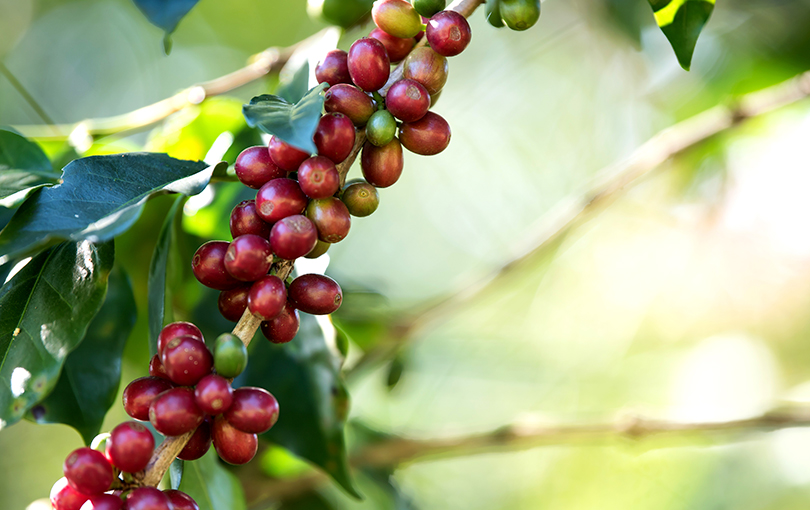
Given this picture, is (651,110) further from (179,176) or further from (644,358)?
(179,176)

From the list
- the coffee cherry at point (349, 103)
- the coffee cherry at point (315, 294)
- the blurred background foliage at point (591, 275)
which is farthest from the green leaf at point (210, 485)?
the blurred background foliage at point (591, 275)

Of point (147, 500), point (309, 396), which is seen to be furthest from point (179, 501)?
point (309, 396)

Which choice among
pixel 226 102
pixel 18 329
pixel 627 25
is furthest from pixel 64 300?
pixel 627 25

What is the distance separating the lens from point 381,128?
34 cm

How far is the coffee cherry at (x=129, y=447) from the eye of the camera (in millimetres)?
284

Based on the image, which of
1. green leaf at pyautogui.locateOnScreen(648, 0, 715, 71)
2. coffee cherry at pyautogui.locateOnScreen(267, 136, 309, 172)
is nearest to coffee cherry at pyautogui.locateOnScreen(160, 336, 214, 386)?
coffee cherry at pyautogui.locateOnScreen(267, 136, 309, 172)

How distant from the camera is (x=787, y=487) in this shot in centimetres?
143

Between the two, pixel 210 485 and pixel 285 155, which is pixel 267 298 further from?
pixel 210 485

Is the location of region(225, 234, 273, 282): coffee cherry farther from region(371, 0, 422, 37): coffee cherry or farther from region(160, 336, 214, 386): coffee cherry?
region(371, 0, 422, 37): coffee cherry

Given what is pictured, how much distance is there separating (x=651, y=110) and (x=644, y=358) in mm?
784

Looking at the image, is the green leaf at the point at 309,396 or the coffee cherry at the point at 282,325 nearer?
the coffee cherry at the point at 282,325

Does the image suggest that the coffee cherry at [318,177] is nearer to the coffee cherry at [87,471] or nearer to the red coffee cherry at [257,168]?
the red coffee cherry at [257,168]

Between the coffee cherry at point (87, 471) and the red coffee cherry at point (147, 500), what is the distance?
2 cm

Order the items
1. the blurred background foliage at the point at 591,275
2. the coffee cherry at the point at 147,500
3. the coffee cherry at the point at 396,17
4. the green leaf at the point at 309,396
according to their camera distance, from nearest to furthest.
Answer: the coffee cherry at the point at 147,500 → the coffee cherry at the point at 396,17 → the green leaf at the point at 309,396 → the blurred background foliage at the point at 591,275
